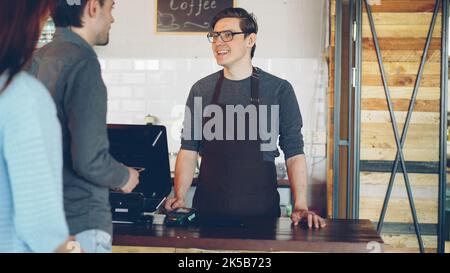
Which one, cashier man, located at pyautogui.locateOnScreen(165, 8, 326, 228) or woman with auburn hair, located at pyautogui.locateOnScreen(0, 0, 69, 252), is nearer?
woman with auburn hair, located at pyautogui.locateOnScreen(0, 0, 69, 252)

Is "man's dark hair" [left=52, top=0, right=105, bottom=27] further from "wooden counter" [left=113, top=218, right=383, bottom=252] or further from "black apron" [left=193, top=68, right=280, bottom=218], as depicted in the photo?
"black apron" [left=193, top=68, right=280, bottom=218]

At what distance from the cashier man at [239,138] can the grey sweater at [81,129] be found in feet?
3.07

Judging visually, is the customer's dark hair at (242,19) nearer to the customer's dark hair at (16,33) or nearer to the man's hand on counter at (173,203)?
the man's hand on counter at (173,203)

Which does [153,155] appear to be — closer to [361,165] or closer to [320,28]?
[361,165]

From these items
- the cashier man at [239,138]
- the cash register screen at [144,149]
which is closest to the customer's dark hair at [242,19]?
the cashier man at [239,138]

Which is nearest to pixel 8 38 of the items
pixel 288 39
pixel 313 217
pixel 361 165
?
pixel 313 217

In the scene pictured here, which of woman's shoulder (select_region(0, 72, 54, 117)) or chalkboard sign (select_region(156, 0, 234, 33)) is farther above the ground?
chalkboard sign (select_region(156, 0, 234, 33))

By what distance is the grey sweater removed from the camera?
1.33 m

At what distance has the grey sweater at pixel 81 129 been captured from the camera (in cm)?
133

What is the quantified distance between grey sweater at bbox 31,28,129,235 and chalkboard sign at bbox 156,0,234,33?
9.46 ft

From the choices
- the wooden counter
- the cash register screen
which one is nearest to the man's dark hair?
Answer: the cash register screen

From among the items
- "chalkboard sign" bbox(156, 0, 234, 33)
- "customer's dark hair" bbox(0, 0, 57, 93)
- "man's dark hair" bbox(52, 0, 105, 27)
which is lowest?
"customer's dark hair" bbox(0, 0, 57, 93)
